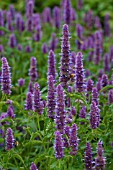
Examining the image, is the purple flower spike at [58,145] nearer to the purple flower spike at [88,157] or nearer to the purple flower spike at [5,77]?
the purple flower spike at [88,157]

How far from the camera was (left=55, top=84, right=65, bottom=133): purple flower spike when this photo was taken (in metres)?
3.87

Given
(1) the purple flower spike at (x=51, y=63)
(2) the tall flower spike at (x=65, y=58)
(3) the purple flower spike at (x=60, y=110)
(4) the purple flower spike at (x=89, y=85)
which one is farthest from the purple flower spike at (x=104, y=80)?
(3) the purple flower spike at (x=60, y=110)

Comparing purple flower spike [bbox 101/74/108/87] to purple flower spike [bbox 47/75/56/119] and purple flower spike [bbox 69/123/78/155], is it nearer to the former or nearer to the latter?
purple flower spike [bbox 47/75/56/119]

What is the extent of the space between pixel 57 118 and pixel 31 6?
4.04 metres

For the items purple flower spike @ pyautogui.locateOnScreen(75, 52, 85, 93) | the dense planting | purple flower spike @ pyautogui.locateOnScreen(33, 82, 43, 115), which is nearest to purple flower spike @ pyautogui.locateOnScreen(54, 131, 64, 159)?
the dense planting

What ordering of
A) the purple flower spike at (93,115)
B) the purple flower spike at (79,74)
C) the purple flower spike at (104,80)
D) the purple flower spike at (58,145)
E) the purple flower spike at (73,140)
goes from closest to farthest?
1. the purple flower spike at (58,145)
2. the purple flower spike at (73,140)
3. the purple flower spike at (93,115)
4. the purple flower spike at (79,74)
5. the purple flower spike at (104,80)

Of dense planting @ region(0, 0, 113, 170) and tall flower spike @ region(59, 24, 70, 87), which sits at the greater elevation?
tall flower spike @ region(59, 24, 70, 87)

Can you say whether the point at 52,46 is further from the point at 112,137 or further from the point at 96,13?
the point at 96,13

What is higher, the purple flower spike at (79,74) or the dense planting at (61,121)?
the purple flower spike at (79,74)

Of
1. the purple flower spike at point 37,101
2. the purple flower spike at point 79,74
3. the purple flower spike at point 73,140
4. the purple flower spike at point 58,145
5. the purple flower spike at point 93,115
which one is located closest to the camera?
the purple flower spike at point 58,145

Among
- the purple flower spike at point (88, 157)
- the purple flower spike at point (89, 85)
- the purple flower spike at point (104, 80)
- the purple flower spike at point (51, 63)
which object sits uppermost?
the purple flower spike at point (51, 63)

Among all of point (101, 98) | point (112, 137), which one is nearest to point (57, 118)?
point (112, 137)

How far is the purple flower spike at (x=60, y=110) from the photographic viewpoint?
3873 millimetres

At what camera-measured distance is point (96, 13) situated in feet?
35.8
